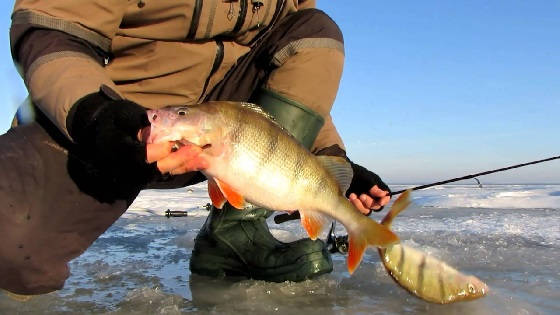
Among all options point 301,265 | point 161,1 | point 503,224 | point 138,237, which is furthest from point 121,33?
point 503,224

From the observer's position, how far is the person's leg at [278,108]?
8.25ft

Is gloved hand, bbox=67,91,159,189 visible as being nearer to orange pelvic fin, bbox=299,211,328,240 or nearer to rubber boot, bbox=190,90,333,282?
orange pelvic fin, bbox=299,211,328,240

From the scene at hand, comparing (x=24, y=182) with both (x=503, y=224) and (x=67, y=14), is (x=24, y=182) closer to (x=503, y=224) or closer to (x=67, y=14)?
(x=67, y=14)

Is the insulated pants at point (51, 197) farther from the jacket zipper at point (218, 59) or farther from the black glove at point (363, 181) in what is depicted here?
the black glove at point (363, 181)

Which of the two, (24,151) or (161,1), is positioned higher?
(161,1)

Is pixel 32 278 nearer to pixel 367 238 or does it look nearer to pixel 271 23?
pixel 367 238

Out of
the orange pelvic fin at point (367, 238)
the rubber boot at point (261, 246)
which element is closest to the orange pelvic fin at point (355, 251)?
the orange pelvic fin at point (367, 238)

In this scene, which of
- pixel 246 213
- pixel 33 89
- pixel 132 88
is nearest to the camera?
pixel 33 89

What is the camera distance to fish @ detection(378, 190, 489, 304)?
6.91 feet

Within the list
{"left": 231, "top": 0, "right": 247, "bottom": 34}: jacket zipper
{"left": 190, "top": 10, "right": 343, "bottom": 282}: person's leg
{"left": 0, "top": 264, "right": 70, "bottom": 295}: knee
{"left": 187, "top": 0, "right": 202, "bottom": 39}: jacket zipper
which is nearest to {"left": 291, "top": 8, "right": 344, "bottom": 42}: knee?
{"left": 190, "top": 10, "right": 343, "bottom": 282}: person's leg

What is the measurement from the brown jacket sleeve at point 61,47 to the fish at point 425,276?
1466mm

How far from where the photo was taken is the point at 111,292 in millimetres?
2287

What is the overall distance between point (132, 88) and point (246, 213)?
2.94ft

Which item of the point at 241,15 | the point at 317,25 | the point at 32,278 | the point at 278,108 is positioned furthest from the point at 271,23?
the point at 32,278
